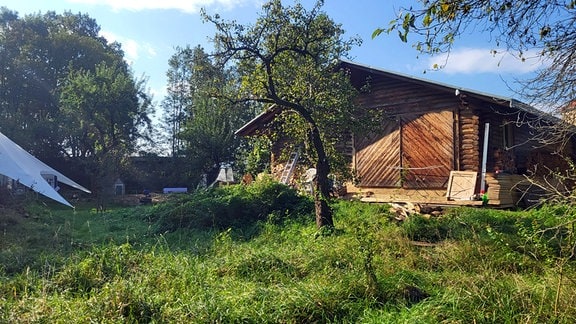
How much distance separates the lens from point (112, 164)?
24016 millimetres

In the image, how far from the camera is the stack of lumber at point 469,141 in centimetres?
1153

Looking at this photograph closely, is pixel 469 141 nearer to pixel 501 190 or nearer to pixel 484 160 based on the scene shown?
pixel 484 160

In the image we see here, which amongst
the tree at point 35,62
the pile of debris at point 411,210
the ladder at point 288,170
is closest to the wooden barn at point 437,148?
the pile of debris at point 411,210

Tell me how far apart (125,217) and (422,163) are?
29.8ft

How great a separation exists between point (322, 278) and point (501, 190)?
7.73 meters

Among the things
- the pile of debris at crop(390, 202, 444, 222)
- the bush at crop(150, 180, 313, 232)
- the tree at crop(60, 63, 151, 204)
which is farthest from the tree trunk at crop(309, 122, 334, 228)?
the tree at crop(60, 63, 151, 204)

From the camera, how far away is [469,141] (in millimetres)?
11695

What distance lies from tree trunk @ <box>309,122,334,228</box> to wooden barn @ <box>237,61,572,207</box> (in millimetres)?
2741

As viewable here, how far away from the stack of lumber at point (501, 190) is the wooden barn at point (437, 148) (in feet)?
0.08

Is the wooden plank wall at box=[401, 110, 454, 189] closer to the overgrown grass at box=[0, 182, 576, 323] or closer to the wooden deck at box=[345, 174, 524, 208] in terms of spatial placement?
the wooden deck at box=[345, 174, 524, 208]

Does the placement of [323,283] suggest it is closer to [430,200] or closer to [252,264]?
[252,264]

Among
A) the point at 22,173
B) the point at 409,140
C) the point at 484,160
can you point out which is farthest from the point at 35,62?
the point at 484,160

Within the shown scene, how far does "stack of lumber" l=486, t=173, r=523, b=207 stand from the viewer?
10547mm

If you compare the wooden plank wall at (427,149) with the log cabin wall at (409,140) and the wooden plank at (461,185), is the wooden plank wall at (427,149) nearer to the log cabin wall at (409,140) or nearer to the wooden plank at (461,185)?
the log cabin wall at (409,140)
